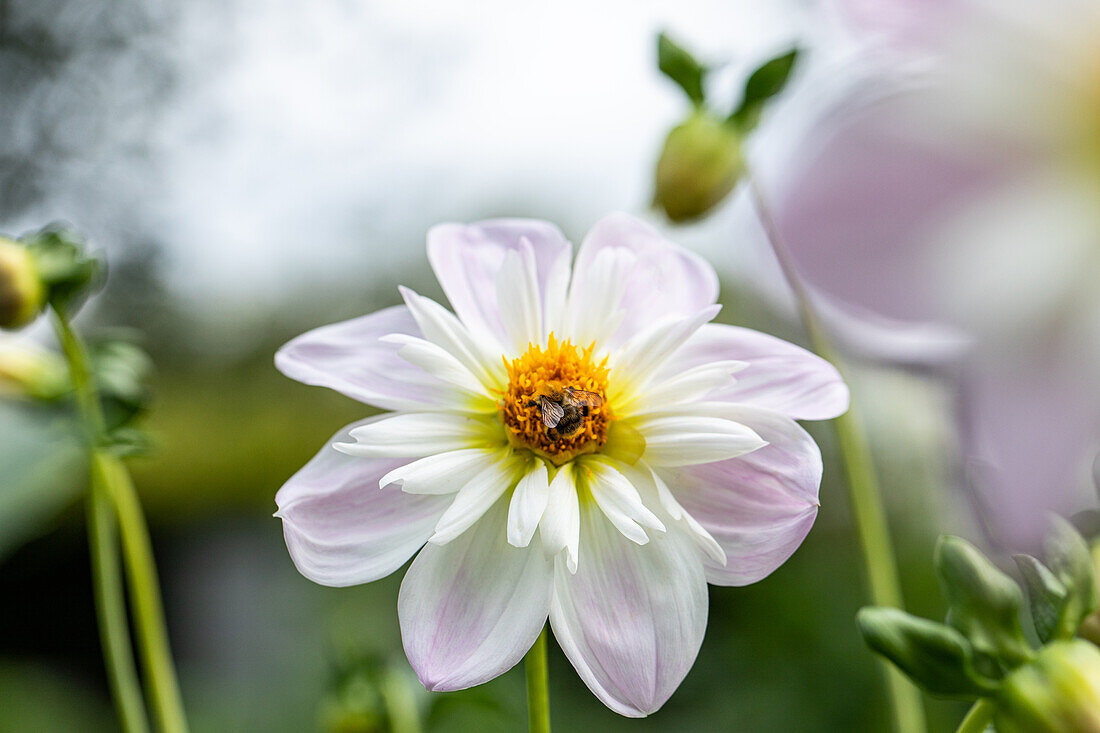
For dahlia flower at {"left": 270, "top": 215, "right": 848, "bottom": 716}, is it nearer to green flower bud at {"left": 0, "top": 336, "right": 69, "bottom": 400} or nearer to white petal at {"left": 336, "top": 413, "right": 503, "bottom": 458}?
white petal at {"left": 336, "top": 413, "right": 503, "bottom": 458}

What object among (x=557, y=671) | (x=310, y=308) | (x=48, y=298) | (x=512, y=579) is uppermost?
(x=310, y=308)

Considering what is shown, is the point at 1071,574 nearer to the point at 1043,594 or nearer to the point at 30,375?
the point at 1043,594

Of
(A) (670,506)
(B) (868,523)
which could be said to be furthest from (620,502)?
(B) (868,523)

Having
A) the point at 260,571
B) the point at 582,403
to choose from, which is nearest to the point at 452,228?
the point at 582,403

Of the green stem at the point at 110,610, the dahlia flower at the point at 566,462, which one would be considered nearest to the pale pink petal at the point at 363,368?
the dahlia flower at the point at 566,462

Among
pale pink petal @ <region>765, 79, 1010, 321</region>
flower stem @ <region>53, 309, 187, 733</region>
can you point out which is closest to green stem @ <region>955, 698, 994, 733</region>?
pale pink petal @ <region>765, 79, 1010, 321</region>

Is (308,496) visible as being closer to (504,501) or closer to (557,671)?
(504,501)
